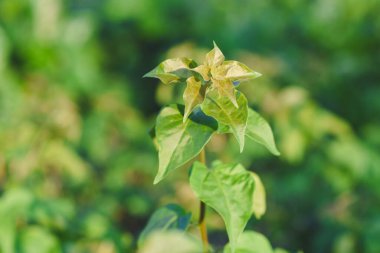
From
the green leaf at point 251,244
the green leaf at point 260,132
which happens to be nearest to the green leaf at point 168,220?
the green leaf at point 251,244

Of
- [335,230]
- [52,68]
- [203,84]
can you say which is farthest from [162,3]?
[203,84]

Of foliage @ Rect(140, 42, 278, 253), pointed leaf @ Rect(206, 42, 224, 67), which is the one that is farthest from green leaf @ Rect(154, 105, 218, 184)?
pointed leaf @ Rect(206, 42, 224, 67)

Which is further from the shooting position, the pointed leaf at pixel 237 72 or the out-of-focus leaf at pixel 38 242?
the out-of-focus leaf at pixel 38 242

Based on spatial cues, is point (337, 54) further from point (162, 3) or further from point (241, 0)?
point (162, 3)

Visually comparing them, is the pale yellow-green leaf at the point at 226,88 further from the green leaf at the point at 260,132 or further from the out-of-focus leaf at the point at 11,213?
the out-of-focus leaf at the point at 11,213

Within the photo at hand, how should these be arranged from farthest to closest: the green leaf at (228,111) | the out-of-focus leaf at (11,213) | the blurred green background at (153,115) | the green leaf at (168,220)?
the blurred green background at (153,115), the out-of-focus leaf at (11,213), the green leaf at (168,220), the green leaf at (228,111)
